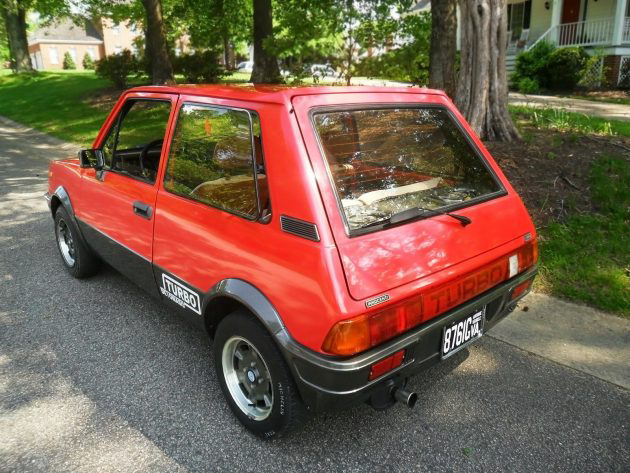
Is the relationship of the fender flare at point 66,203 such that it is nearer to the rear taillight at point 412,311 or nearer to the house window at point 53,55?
the rear taillight at point 412,311

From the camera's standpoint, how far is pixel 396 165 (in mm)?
2732

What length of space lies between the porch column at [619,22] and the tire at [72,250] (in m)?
19.8

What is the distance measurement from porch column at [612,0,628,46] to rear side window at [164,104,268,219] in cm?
1981

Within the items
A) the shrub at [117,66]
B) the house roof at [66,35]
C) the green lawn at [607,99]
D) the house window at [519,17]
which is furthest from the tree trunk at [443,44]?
the house roof at [66,35]

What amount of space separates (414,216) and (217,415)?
1.55m

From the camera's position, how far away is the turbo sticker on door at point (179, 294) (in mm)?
2723

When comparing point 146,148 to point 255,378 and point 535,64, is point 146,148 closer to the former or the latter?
point 255,378

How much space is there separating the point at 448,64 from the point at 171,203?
6.16 meters

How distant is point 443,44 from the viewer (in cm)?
749

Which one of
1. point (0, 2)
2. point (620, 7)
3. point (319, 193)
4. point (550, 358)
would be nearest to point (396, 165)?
point (319, 193)

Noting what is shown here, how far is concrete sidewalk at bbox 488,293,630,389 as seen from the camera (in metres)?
3.13

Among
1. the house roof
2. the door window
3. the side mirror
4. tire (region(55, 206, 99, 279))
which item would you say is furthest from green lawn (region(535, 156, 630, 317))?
the house roof

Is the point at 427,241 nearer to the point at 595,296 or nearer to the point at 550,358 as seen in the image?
the point at 550,358

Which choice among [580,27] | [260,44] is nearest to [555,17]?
[580,27]
